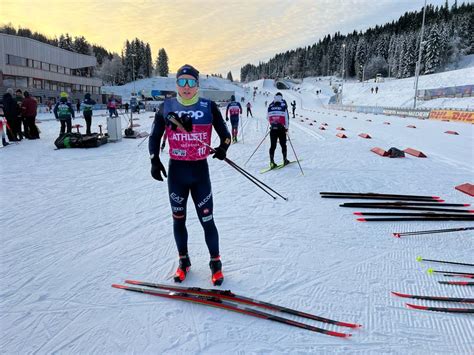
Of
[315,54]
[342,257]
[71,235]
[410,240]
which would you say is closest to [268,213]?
[342,257]

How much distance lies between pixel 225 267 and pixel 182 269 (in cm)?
48

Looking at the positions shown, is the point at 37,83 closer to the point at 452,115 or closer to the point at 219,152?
the point at 452,115

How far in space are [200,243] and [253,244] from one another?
675 mm

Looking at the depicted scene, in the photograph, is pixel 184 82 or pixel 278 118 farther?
pixel 278 118

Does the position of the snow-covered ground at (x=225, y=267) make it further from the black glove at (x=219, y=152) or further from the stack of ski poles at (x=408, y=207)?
the black glove at (x=219, y=152)

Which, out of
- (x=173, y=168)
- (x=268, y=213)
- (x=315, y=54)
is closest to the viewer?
(x=173, y=168)

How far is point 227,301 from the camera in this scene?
2824mm

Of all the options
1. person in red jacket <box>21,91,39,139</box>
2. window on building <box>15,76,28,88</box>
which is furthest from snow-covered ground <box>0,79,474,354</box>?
window on building <box>15,76,28,88</box>

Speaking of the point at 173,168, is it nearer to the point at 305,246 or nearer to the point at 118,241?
the point at 118,241

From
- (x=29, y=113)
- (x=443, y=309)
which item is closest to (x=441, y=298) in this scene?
(x=443, y=309)

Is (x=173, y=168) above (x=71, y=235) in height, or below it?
above

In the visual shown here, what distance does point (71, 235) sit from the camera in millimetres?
4211

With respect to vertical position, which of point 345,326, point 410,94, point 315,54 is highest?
point 315,54

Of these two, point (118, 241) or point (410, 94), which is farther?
point (410, 94)
